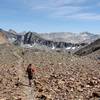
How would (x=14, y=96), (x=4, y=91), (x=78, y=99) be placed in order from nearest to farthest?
(x=78, y=99) < (x=14, y=96) < (x=4, y=91)

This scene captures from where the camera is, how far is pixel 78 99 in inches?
798

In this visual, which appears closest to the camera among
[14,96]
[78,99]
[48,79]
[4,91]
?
[78,99]

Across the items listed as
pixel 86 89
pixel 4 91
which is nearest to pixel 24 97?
pixel 4 91

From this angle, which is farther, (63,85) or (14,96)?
(63,85)

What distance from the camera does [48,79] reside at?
29109 millimetres

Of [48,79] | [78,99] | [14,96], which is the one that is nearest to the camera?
[78,99]

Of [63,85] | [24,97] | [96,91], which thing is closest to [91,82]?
[63,85]

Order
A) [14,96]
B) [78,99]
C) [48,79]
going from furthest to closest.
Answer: [48,79], [14,96], [78,99]

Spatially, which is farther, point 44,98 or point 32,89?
point 32,89

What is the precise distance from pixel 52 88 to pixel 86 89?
2.63 meters

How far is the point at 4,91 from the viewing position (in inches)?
938

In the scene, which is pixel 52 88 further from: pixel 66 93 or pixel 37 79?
pixel 37 79

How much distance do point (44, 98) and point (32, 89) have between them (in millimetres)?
4175

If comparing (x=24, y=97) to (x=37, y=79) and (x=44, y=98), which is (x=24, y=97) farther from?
(x=37, y=79)
